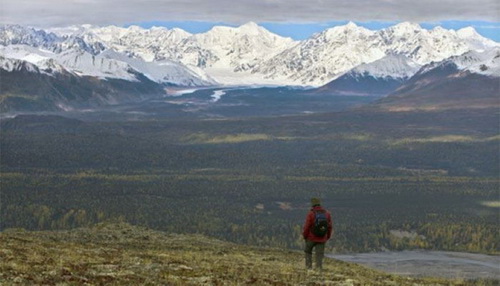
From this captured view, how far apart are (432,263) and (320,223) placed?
120976 mm

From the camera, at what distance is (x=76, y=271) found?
145ft

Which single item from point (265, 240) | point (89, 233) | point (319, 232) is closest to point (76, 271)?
point (319, 232)

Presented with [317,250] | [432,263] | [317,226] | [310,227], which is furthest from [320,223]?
[432,263]

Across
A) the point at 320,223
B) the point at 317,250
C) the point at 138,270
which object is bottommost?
the point at 138,270

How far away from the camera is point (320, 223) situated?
168 feet

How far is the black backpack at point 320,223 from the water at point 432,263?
3737 inches

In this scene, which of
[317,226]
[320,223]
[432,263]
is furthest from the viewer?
[432,263]

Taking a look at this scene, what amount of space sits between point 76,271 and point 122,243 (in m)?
29.0

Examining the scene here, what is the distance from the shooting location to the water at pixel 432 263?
149m

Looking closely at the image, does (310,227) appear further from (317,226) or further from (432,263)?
(432,263)

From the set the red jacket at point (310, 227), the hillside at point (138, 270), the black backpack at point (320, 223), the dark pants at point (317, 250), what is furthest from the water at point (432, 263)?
the black backpack at point (320, 223)

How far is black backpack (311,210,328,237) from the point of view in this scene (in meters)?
51.1

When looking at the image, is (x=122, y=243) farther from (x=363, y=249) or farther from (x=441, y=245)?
(x=441, y=245)

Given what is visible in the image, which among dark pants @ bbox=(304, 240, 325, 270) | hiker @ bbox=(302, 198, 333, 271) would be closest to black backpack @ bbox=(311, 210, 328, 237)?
hiker @ bbox=(302, 198, 333, 271)
